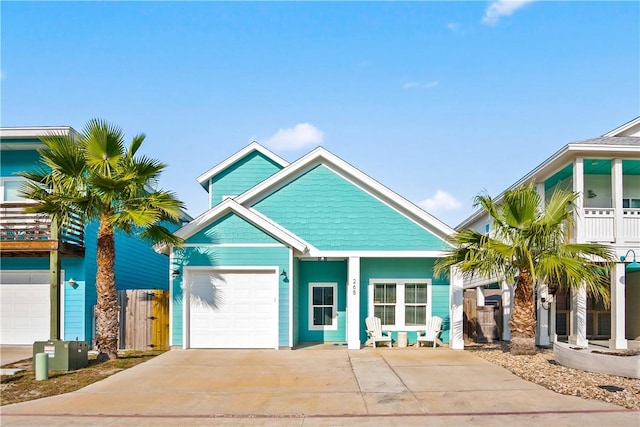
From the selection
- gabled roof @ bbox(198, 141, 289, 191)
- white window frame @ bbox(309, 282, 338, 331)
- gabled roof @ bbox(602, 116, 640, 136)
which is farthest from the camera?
gabled roof @ bbox(198, 141, 289, 191)

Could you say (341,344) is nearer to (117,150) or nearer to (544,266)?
(544,266)

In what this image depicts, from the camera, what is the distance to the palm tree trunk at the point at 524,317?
551 inches

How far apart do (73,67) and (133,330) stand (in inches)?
282

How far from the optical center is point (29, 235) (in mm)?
15477

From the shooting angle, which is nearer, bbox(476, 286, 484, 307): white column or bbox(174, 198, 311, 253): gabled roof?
bbox(174, 198, 311, 253): gabled roof

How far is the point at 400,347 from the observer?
16484 millimetres

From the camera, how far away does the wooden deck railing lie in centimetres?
1527

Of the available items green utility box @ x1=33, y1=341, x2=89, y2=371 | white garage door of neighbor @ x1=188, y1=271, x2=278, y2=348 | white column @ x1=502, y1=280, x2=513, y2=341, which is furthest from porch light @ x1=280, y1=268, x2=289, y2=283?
white column @ x1=502, y1=280, x2=513, y2=341

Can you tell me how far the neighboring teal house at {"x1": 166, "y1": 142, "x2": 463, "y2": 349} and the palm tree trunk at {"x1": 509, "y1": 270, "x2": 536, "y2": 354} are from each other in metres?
2.22

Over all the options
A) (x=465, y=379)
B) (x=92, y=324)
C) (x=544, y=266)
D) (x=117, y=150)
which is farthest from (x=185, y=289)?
(x=544, y=266)

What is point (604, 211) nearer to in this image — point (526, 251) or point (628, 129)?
point (628, 129)

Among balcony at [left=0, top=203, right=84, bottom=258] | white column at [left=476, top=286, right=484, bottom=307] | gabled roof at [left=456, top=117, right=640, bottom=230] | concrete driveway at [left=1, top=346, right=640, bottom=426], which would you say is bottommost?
concrete driveway at [left=1, top=346, right=640, bottom=426]

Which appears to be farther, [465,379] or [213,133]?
[213,133]

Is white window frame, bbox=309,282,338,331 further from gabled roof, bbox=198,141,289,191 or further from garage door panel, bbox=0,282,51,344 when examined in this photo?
garage door panel, bbox=0,282,51,344
